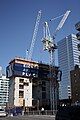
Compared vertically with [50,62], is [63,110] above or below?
below

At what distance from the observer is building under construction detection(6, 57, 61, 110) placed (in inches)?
5039

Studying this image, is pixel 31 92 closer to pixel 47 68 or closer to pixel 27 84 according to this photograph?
pixel 27 84

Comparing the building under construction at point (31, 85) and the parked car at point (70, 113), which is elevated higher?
the building under construction at point (31, 85)

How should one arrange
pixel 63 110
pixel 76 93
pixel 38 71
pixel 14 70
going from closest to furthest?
1. pixel 63 110
2. pixel 76 93
3. pixel 14 70
4. pixel 38 71

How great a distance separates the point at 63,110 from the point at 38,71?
5068 inches

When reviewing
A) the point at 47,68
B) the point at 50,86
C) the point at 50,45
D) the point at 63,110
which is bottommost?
the point at 63,110

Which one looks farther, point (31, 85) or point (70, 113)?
point (31, 85)

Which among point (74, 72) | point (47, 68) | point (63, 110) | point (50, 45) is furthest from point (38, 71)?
point (63, 110)

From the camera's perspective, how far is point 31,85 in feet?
442

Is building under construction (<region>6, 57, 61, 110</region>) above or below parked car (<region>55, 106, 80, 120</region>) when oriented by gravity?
above

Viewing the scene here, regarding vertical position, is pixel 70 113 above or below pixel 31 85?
below

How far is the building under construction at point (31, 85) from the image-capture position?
12800 centimetres

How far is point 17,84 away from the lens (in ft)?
423

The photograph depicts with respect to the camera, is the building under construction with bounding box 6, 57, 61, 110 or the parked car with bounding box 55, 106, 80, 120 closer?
the parked car with bounding box 55, 106, 80, 120
